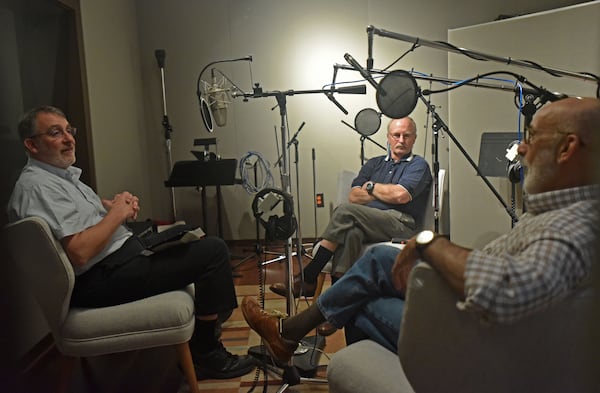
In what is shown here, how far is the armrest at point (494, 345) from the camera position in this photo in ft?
2.81

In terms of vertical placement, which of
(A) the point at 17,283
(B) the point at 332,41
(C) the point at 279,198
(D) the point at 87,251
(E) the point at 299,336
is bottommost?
(E) the point at 299,336

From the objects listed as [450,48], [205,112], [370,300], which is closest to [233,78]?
[205,112]

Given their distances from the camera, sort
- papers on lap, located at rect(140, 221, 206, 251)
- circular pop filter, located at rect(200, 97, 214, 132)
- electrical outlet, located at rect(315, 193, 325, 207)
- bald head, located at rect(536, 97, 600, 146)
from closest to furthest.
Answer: bald head, located at rect(536, 97, 600, 146) < papers on lap, located at rect(140, 221, 206, 251) < circular pop filter, located at rect(200, 97, 214, 132) < electrical outlet, located at rect(315, 193, 325, 207)

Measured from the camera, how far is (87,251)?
1.60 m

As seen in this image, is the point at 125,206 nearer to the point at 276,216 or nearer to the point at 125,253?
the point at 125,253

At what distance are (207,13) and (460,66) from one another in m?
1.64

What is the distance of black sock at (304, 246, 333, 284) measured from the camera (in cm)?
239

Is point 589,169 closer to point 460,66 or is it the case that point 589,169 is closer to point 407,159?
point 407,159

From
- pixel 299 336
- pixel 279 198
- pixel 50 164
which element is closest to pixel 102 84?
pixel 50 164

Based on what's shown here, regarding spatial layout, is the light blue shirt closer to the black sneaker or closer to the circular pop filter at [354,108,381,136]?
the black sneaker

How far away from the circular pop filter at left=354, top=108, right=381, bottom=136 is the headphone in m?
0.86

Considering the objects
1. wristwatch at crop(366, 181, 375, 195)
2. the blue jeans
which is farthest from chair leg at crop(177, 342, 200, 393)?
wristwatch at crop(366, 181, 375, 195)

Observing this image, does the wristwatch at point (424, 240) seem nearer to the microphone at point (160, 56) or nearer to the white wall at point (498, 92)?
the white wall at point (498, 92)

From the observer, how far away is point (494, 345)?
0.89 m
